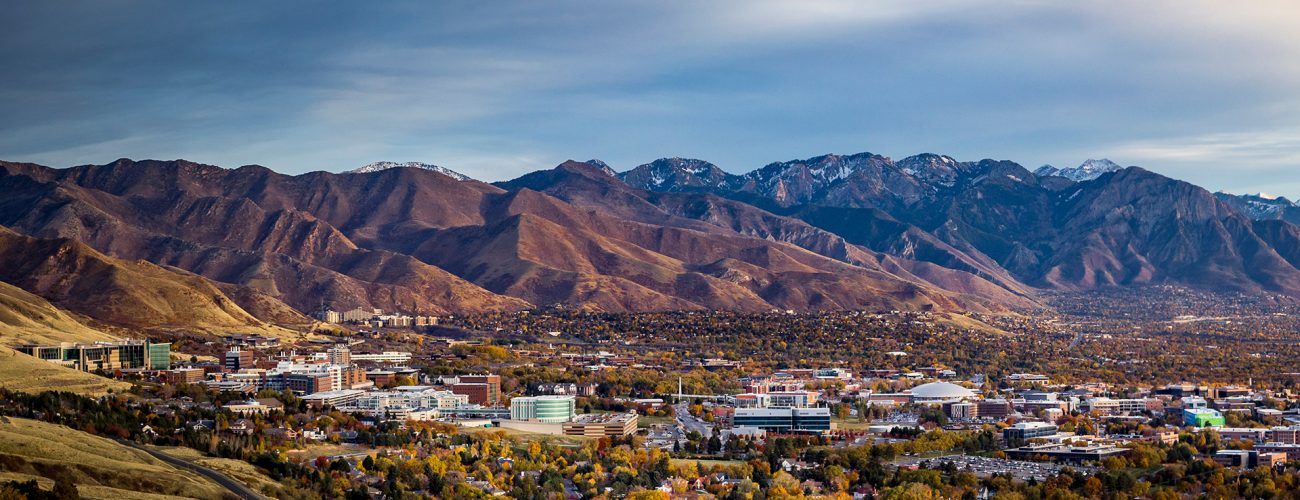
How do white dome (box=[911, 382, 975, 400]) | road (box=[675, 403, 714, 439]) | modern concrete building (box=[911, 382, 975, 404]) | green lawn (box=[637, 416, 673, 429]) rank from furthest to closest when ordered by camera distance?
white dome (box=[911, 382, 975, 400])
modern concrete building (box=[911, 382, 975, 404])
green lawn (box=[637, 416, 673, 429])
road (box=[675, 403, 714, 439])

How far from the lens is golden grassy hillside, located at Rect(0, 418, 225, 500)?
87.6m

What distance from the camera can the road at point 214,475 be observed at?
312 feet

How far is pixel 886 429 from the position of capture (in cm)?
15288

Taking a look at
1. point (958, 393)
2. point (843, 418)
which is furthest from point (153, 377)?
point (958, 393)

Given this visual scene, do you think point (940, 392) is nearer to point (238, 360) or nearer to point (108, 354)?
point (238, 360)

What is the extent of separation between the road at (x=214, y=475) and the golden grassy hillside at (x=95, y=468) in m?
1.35

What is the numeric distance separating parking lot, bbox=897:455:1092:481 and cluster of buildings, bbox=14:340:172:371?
82668 millimetres

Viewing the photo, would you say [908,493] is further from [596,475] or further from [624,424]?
[624,424]

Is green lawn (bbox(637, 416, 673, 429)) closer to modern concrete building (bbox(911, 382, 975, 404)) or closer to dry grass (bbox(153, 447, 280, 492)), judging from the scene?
modern concrete building (bbox(911, 382, 975, 404))

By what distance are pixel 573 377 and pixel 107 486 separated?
111819mm

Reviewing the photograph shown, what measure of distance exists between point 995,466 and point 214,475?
5513cm

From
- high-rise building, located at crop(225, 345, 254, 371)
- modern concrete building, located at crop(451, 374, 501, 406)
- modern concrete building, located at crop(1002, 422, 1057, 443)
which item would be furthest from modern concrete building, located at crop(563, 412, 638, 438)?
high-rise building, located at crop(225, 345, 254, 371)

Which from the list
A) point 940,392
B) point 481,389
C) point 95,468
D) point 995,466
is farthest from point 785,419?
point 95,468

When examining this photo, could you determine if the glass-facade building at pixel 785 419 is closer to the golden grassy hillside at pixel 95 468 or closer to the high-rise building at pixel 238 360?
the high-rise building at pixel 238 360
